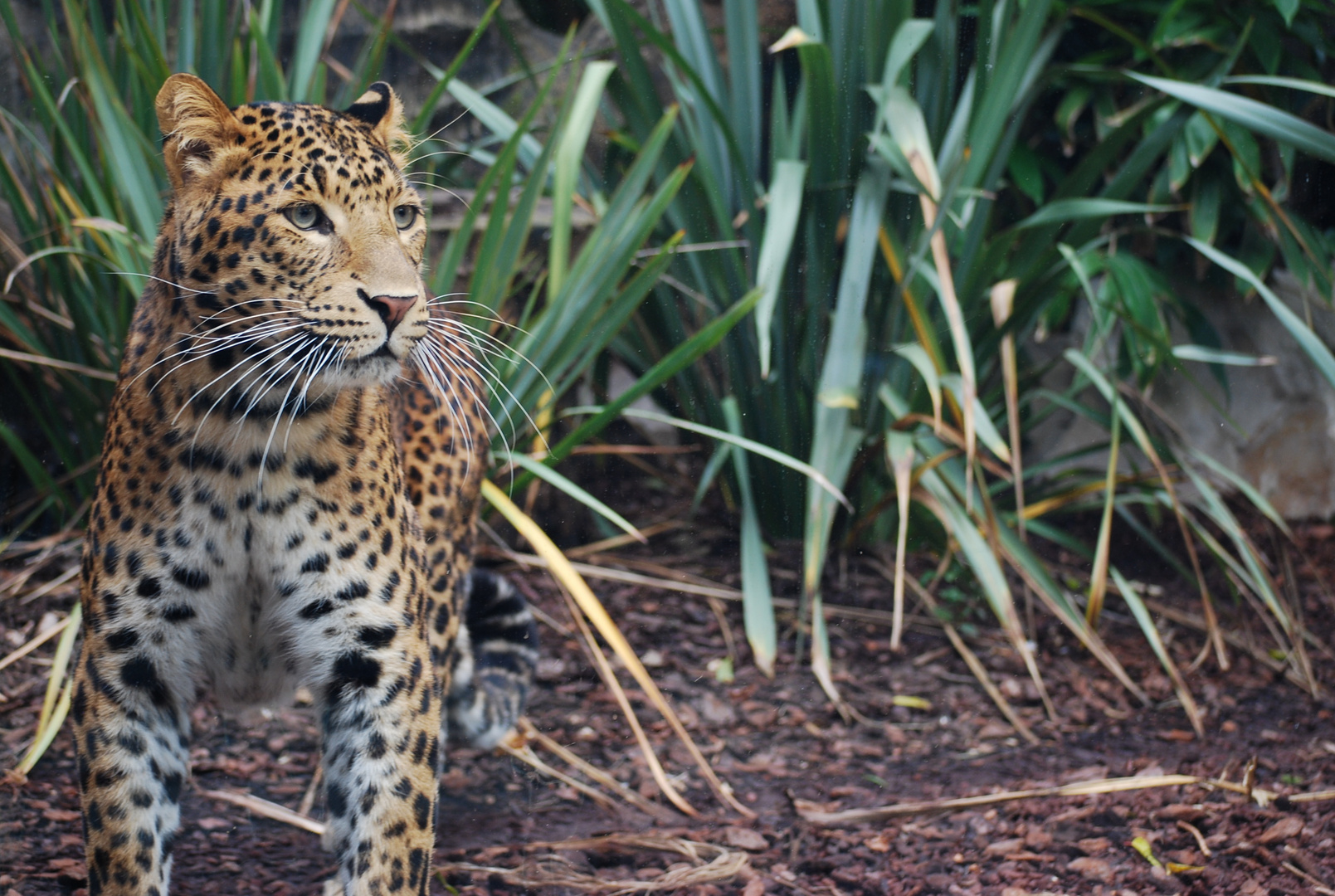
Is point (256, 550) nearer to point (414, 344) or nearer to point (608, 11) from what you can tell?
point (414, 344)

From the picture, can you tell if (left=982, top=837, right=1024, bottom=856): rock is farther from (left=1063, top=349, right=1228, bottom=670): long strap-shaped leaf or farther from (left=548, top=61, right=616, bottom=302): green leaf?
(left=548, top=61, right=616, bottom=302): green leaf

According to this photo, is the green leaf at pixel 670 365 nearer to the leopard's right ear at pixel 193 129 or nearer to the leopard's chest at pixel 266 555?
the leopard's chest at pixel 266 555

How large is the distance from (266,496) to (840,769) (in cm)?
159

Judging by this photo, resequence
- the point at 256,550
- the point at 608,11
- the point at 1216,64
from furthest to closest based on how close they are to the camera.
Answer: the point at 1216,64 < the point at 608,11 < the point at 256,550

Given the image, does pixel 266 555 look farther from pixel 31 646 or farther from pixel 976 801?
pixel 976 801

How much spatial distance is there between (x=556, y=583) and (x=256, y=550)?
5.36 ft

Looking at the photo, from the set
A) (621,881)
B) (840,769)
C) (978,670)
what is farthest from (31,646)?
(978,670)

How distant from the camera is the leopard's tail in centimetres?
244

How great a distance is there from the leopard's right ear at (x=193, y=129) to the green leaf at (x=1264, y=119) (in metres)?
2.19

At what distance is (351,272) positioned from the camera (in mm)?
1557

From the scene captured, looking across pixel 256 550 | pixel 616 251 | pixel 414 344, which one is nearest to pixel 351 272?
pixel 414 344

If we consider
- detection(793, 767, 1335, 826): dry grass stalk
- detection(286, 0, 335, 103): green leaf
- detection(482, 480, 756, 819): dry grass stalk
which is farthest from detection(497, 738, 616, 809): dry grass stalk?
detection(286, 0, 335, 103): green leaf

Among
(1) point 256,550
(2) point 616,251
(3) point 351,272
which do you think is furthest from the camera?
(2) point 616,251

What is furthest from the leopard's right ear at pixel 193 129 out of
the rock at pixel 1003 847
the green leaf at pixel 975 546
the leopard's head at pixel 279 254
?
the green leaf at pixel 975 546
